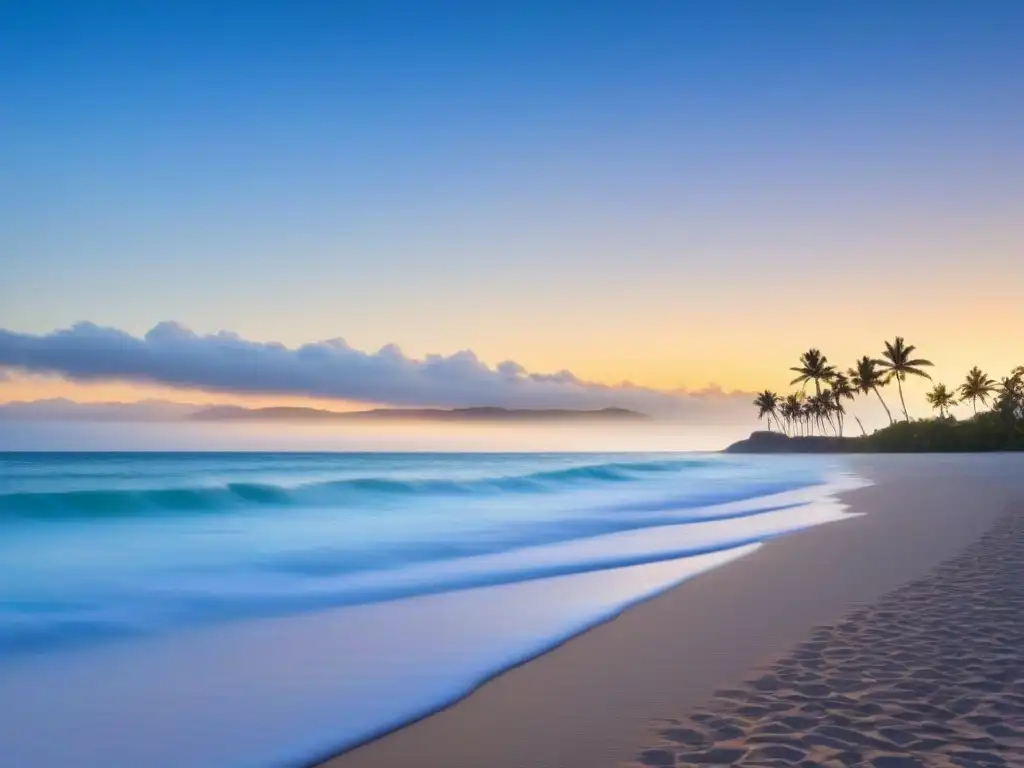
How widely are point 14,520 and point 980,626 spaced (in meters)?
24.5

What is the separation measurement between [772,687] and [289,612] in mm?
5765

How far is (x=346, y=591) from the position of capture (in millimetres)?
10555

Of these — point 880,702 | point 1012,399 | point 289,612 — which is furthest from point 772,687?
point 1012,399

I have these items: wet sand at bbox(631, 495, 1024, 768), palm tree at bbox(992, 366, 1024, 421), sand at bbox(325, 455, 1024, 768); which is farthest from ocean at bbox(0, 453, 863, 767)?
palm tree at bbox(992, 366, 1024, 421)

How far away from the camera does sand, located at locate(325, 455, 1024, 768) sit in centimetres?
414

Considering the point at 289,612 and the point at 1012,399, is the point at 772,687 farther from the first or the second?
the point at 1012,399

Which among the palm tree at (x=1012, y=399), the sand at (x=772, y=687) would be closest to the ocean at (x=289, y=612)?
the sand at (x=772, y=687)

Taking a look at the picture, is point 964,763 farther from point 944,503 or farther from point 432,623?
point 944,503

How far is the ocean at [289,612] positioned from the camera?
5.03 m

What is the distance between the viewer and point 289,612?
30.0 ft

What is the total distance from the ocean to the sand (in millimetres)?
461

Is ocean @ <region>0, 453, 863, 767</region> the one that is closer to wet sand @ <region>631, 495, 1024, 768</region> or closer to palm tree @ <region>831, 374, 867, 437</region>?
wet sand @ <region>631, 495, 1024, 768</region>

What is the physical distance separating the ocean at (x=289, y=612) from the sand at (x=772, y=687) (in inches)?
18.1

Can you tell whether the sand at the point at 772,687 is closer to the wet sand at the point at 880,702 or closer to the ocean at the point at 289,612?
the wet sand at the point at 880,702
